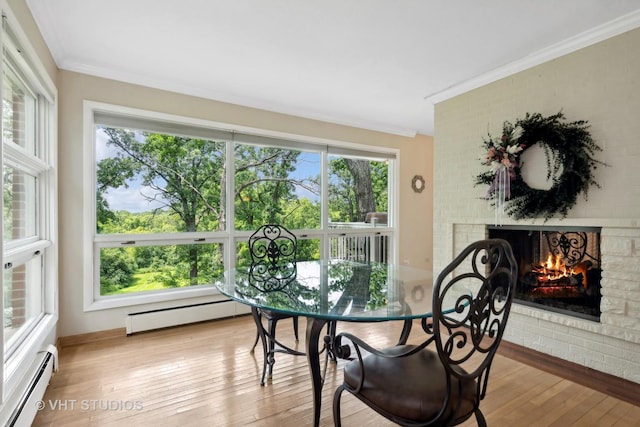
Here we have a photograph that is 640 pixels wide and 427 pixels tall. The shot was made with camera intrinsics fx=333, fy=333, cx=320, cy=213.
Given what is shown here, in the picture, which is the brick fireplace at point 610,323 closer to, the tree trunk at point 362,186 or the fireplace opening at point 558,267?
the fireplace opening at point 558,267

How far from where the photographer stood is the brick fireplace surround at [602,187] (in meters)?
2.28

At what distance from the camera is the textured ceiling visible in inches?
85.3

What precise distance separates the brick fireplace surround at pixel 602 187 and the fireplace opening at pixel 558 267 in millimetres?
95

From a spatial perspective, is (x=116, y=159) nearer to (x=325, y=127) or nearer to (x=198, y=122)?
(x=198, y=122)

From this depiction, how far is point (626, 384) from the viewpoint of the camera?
2258mm

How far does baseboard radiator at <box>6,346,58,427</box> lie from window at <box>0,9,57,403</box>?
0.10 metres

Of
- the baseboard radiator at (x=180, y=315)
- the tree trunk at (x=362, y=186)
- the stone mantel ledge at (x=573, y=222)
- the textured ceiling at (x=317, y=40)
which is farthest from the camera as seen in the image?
the tree trunk at (x=362, y=186)

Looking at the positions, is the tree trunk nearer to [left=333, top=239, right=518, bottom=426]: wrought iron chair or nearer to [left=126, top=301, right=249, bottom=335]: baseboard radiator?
[left=126, top=301, right=249, bottom=335]: baseboard radiator

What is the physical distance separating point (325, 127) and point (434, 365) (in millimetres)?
3445

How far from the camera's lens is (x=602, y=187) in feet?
7.98

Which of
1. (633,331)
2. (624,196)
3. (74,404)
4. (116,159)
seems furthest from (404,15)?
(74,404)

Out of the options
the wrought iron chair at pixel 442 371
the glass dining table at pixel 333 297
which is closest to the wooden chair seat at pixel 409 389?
the wrought iron chair at pixel 442 371

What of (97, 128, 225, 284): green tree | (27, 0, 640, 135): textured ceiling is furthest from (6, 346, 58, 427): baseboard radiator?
(27, 0, 640, 135): textured ceiling

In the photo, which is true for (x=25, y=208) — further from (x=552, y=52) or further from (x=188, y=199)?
(x=552, y=52)
